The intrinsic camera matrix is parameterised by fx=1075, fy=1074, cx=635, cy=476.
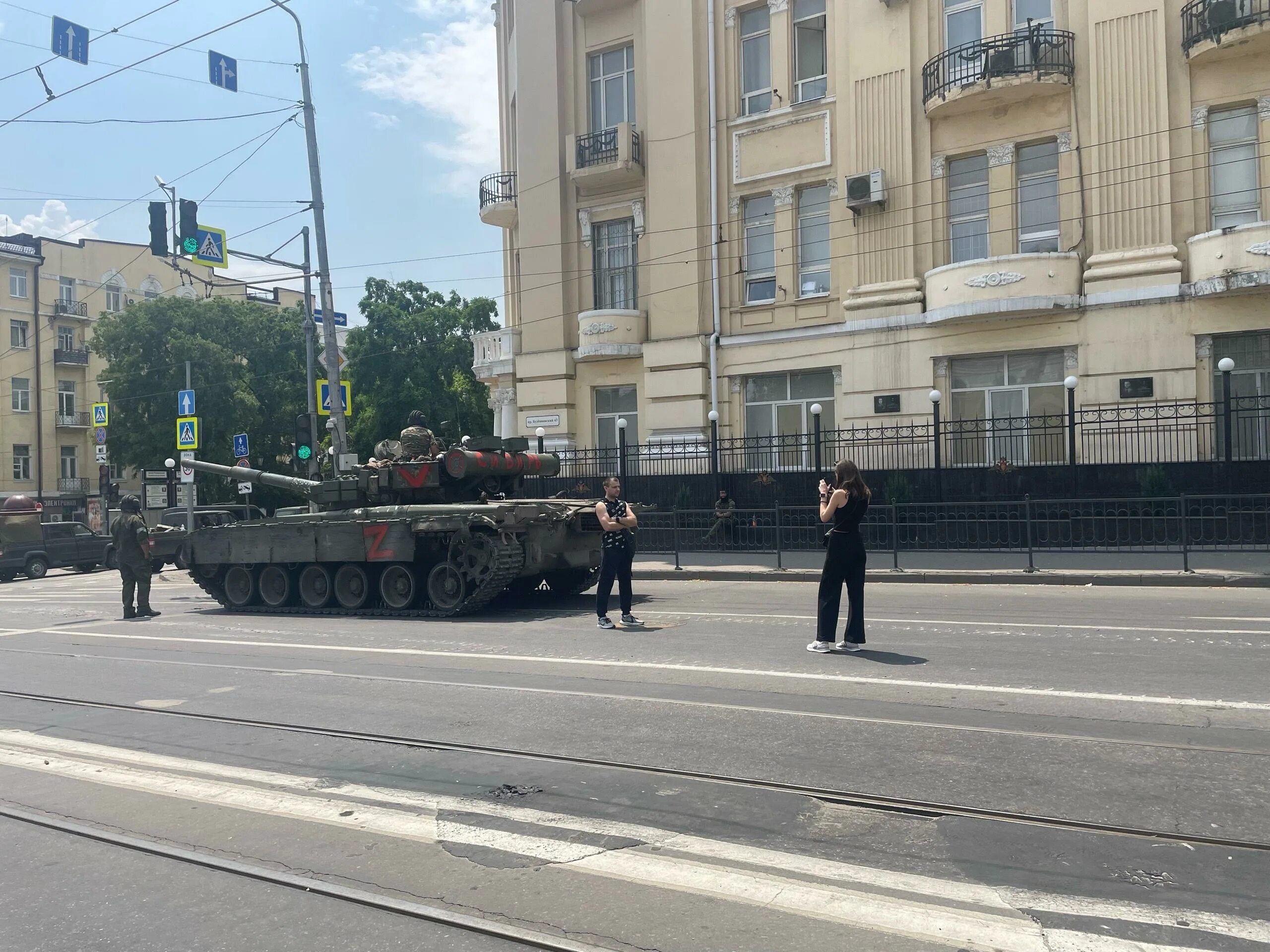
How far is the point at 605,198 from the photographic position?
26.7 m

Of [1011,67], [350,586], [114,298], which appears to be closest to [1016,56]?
[1011,67]

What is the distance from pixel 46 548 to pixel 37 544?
30 cm

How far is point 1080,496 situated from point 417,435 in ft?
39.1

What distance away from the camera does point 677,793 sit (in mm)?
5531

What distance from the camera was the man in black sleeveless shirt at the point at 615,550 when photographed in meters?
11.8

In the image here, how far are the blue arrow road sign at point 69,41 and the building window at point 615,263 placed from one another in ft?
41.8

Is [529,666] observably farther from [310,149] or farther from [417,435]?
[310,149]

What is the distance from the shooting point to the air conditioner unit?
22.4 metres

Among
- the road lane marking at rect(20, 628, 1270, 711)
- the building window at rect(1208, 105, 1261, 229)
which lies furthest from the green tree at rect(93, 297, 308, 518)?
the building window at rect(1208, 105, 1261, 229)

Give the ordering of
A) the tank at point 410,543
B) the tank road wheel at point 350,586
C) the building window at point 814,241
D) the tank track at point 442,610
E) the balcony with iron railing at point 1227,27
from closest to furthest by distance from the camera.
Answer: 1. the tank track at point 442,610
2. the tank at point 410,543
3. the tank road wheel at point 350,586
4. the balcony with iron railing at point 1227,27
5. the building window at point 814,241

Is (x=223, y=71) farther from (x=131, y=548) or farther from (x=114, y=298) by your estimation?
(x=114, y=298)

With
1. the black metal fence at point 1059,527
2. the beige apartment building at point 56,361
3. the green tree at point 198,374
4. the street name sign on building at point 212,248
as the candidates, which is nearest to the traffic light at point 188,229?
the street name sign on building at point 212,248

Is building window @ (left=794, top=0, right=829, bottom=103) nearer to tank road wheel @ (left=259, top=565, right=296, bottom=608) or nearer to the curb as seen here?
the curb

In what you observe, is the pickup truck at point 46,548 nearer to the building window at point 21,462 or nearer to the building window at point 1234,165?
the building window at point 21,462
